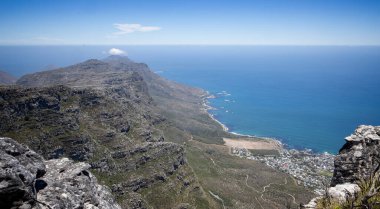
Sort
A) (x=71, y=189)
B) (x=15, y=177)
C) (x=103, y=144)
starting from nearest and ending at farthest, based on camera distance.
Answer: (x=15, y=177), (x=71, y=189), (x=103, y=144)

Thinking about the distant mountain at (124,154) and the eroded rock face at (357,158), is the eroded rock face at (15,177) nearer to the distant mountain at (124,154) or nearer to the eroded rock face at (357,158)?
the eroded rock face at (357,158)

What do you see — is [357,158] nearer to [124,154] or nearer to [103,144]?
[124,154]

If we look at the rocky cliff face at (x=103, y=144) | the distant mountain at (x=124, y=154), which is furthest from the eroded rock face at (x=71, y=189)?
the distant mountain at (x=124, y=154)

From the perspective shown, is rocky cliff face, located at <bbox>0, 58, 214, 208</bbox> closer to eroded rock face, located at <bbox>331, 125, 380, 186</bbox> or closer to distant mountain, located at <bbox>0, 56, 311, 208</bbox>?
distant mountain, located at <bbox>0, 56, 311, 208</bbox>

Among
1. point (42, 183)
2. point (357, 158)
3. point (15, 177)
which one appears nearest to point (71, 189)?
point (42, 183)

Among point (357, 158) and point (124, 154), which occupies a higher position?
point (357, 158)

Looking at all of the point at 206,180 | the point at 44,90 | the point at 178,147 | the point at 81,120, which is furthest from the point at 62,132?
the point at 206,180

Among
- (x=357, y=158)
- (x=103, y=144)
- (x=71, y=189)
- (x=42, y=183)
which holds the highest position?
(x=357, y=158)
